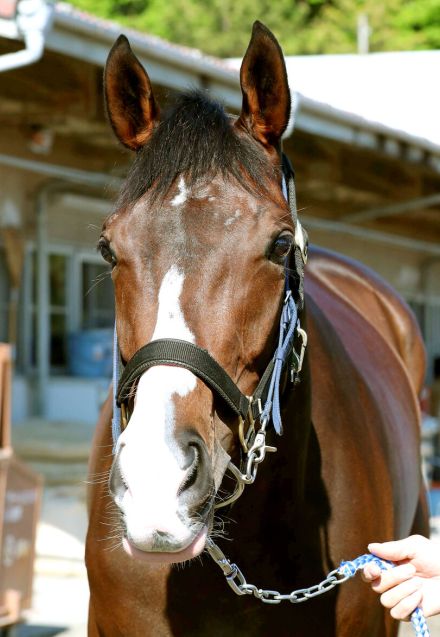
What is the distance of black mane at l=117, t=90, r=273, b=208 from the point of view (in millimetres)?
2369

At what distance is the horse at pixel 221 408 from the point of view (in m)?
2.00

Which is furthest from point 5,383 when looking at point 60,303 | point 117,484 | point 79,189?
point 60,303

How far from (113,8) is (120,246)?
34702 millimetres

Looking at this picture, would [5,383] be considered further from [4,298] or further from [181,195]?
[4,298]

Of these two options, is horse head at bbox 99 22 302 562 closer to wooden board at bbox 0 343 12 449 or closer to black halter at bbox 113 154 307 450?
black halter at bbox 113 154 307 450

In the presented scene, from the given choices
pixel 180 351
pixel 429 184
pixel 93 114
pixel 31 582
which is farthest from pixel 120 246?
pixel 429 184

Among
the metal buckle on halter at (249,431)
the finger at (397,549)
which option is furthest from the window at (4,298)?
the finger at (397,549)

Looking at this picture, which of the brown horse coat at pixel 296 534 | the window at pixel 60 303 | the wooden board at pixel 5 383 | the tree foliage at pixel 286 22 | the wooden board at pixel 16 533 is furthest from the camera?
the tree foliage at pixel 286 22

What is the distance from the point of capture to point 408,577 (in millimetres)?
2197

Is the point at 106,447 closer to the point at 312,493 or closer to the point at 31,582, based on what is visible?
the point at 312,493

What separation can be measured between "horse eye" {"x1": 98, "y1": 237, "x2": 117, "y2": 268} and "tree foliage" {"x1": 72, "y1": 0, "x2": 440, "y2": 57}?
107ft

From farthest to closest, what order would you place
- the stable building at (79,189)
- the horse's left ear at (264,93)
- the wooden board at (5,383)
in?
1. the stable building at (79,189)
2. the wooden board at (5,383)
3. the horse's left ear at (264,93)

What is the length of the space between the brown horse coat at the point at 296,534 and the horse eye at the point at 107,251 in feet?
2.03

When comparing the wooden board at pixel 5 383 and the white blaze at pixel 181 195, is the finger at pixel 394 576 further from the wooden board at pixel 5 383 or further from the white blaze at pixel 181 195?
the wooden board at pixel 5 383
